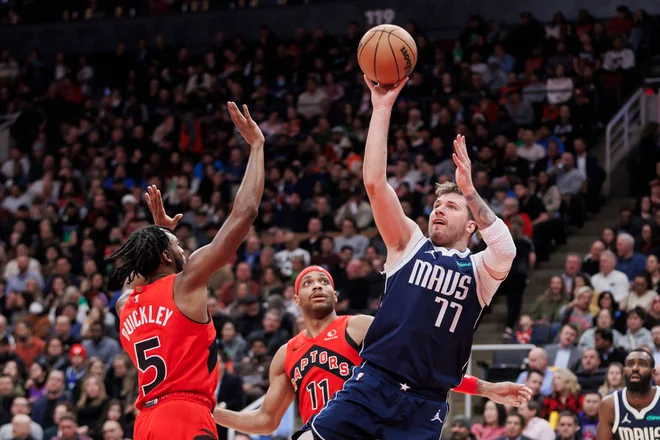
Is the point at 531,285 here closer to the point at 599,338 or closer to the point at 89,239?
the point at 599,338

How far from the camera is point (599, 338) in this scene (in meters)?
12.5

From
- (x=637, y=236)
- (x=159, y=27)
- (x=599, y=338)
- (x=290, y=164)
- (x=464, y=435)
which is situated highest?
(x=159, y=27)

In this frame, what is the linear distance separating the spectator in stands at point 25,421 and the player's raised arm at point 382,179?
8765mm

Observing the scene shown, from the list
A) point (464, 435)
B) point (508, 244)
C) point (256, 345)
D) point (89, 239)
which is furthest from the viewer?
point (89, 239)

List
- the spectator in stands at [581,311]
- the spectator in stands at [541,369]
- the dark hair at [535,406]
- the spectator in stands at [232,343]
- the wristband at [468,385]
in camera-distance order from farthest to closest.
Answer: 1. the spectator in stands at [232,343]
2. the spectator in stands at [581,311]
3. the spectator in stands at [541,369]
4. the dark hair at [535,406]
5. the wristband at [468,385]

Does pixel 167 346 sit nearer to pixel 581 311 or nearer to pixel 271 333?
pixel 581 311

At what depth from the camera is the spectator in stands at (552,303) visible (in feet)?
45.9

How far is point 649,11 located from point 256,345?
1188 cm

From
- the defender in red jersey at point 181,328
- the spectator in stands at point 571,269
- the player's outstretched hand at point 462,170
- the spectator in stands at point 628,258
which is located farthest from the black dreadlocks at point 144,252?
the spectator in stands at point 628,258

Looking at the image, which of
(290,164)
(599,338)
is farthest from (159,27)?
(599,338)

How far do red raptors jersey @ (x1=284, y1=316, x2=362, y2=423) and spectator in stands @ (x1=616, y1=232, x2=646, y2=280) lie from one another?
7.70 m

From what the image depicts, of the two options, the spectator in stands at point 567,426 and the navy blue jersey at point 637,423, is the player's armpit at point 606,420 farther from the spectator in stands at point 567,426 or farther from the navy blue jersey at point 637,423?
the spectator in stands at point 567,426

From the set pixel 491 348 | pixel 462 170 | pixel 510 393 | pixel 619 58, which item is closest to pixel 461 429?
pixel 491 348

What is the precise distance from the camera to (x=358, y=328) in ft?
24.5
